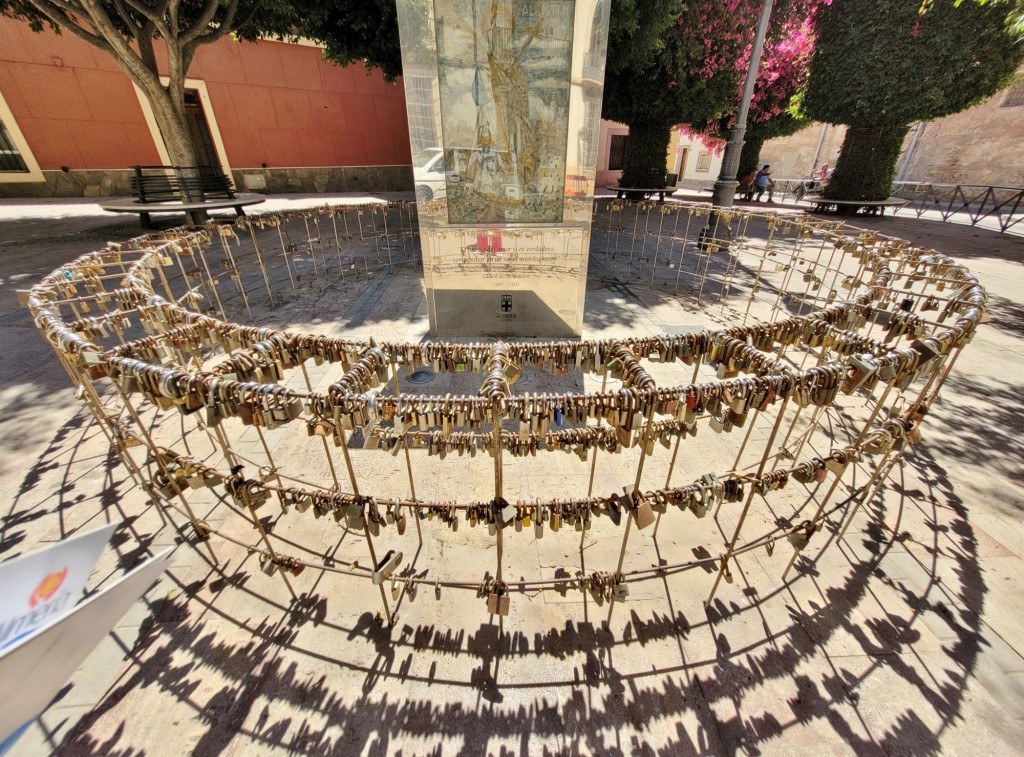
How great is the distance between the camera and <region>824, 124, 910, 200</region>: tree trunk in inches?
738

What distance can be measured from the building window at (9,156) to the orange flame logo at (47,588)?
29.8m

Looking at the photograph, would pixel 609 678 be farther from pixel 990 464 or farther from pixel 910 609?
pixel 990 464

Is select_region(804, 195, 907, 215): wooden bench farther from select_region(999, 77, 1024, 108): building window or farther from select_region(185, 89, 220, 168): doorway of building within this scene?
select_region(185, 89, 220, 168): doorway of building

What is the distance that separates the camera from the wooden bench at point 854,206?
63.6 feet

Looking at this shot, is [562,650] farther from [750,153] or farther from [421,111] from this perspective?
[750,153]

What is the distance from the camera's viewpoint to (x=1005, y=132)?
23734 millimetres

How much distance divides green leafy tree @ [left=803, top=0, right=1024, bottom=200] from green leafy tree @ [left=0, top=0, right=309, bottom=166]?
2075cm

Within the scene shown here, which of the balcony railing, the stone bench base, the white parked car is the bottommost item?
the balcony railing

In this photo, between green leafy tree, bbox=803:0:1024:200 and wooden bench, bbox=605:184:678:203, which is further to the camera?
wooden bench, bbox=605:184:678:203

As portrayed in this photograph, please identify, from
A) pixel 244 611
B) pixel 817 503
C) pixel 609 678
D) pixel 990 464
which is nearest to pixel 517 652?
pixel 609 678

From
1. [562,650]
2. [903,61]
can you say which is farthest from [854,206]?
[562,650]

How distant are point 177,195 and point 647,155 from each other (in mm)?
20796

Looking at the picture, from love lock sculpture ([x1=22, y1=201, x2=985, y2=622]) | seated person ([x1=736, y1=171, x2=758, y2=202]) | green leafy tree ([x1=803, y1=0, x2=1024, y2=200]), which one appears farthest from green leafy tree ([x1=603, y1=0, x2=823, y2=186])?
love lock sculpture ([x1=22, y1=201, x2=985, y2=622])

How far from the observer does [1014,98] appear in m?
23.4
